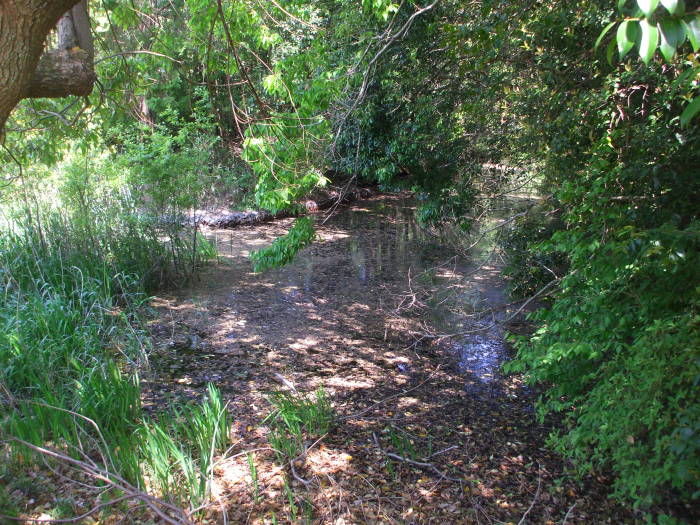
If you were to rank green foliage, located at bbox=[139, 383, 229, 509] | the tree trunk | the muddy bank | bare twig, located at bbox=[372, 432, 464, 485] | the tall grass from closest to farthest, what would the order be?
the tree trunk
green foliage, located at bbox=[139, 383, 229, 509]
the tall grass
bare twig, located at bbox=[372, 432, 464, 485]
the muddy bank

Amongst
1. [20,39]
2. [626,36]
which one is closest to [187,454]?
[20,39]

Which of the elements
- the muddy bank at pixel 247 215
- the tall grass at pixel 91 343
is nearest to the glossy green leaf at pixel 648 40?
the tall grass at pixel 91 343

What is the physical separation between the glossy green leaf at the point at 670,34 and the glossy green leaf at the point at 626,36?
0.18ft

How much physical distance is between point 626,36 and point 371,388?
12.8ft

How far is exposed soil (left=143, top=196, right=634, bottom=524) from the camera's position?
10.2 ft

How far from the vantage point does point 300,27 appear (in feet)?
30.9

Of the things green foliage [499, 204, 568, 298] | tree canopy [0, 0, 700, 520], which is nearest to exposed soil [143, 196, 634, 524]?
tree canopy [0, 0, 700, 520]

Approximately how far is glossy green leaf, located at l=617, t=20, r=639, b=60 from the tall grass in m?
2.66

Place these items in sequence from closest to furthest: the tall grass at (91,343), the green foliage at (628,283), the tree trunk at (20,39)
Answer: the tree trunk at (20,39)
the green foliage at (628,283)
the tall grass at (91,343)

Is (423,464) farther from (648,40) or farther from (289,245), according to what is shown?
(648,40)

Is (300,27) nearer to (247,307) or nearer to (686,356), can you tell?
(247,307)

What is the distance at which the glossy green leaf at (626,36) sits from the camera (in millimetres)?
1037

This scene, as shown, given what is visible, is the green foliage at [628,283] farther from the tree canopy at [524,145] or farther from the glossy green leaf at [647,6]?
the glossy green leaf at [647,6]

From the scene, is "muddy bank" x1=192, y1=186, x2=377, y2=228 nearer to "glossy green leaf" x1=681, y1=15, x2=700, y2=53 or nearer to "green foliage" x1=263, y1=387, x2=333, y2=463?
"green foliage" x1=263, y1=387, x2=333, y2=463
